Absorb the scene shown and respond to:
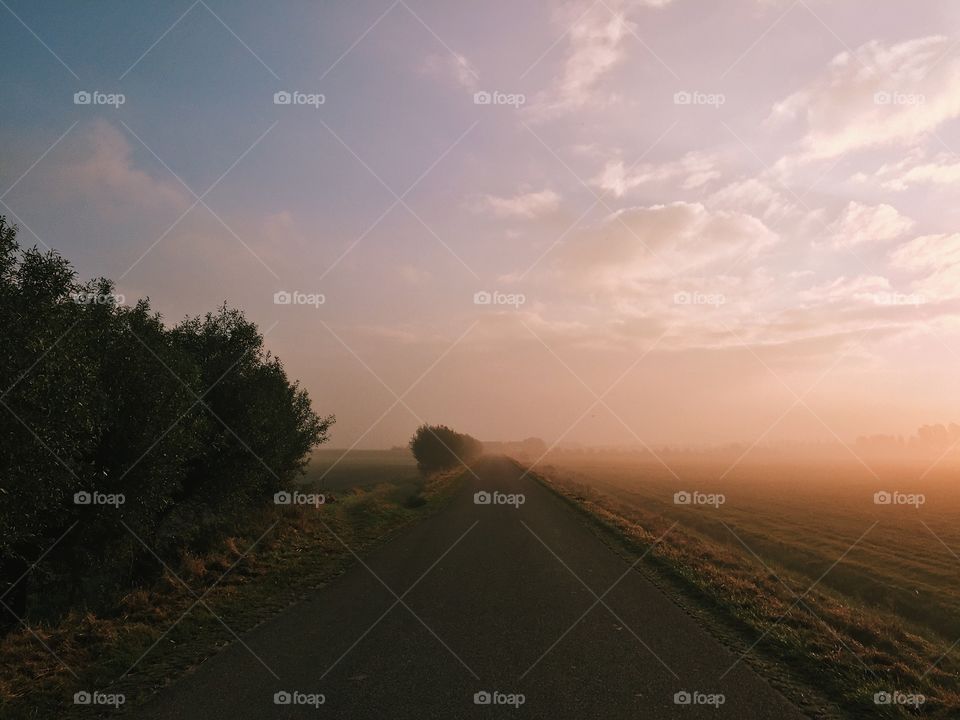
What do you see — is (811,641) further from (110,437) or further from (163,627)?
(110,437)

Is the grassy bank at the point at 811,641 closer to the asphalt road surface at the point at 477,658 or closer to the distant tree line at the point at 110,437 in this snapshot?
the asphalt road surface at the point at 477,658

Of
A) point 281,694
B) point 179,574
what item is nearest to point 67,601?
point 179,574

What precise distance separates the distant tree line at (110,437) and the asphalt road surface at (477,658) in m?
5.43

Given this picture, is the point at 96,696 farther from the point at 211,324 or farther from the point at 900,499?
the point at 900,499

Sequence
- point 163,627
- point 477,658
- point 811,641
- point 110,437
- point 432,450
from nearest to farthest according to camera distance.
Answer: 1. point 477,658
2. point 811,641
3. point 163,627
4. point 110,437
5. point 432,450

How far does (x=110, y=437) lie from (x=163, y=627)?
6.11m

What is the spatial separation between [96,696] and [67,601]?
8.93 m

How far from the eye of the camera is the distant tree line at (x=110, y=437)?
9.57 m

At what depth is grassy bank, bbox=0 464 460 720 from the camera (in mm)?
7801

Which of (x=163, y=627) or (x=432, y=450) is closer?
(x=163, y=627)

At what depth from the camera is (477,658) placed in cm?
873

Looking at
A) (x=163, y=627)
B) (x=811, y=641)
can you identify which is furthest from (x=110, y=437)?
(x=811, y=641)

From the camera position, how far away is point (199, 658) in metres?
8.82

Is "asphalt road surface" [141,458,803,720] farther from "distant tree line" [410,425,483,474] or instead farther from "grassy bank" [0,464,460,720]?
"distant tree line" [410,425,483,474]
